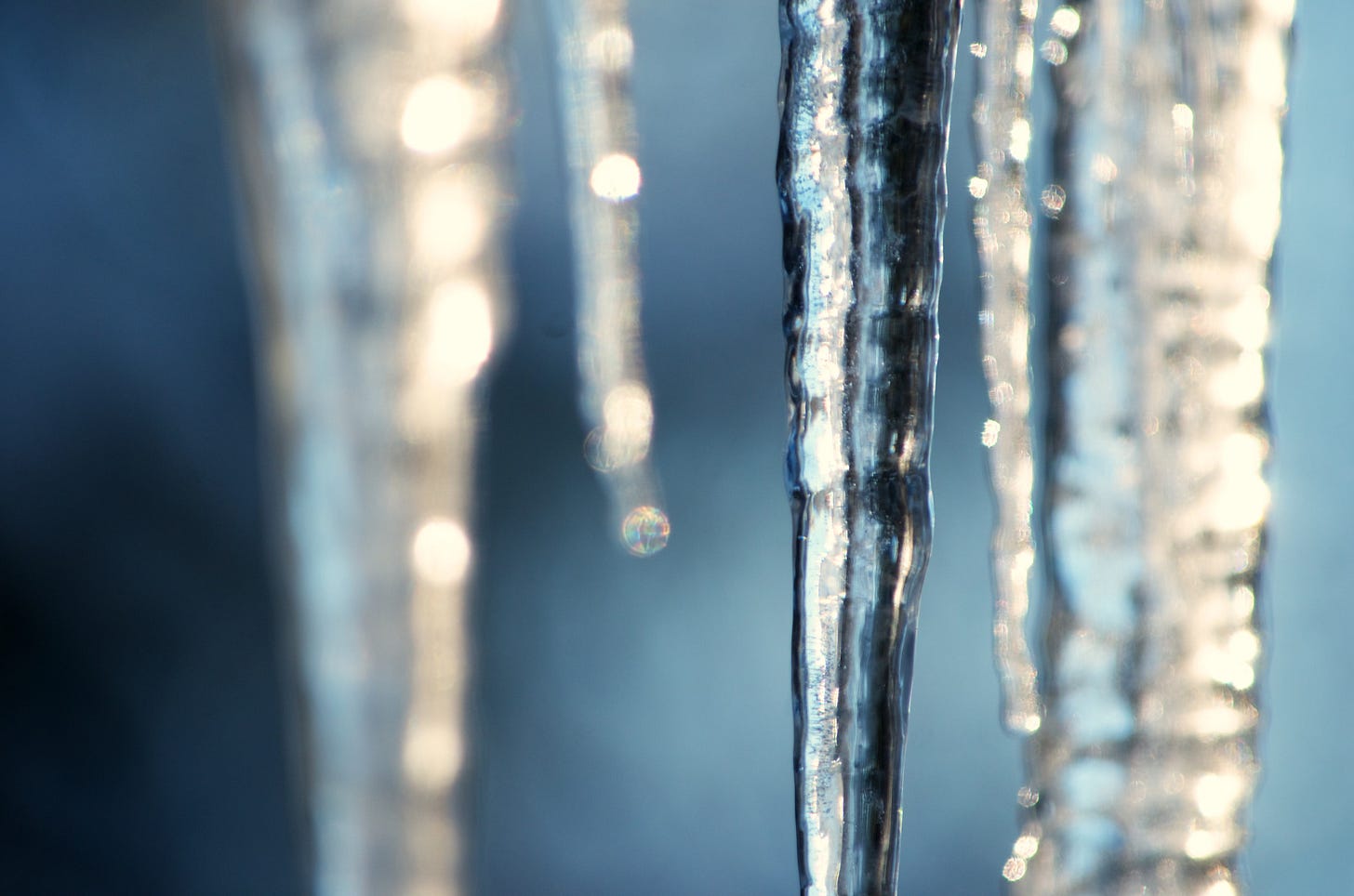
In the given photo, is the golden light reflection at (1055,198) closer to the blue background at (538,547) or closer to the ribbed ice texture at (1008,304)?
the ribbed ice texture at (1008,304)

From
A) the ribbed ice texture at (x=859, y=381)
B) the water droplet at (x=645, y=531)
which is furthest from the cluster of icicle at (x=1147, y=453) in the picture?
the water droplet at (x=645, y=531)

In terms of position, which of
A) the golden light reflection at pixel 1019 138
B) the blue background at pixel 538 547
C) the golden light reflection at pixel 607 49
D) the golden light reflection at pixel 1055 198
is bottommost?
the blue background at pixel 538 547

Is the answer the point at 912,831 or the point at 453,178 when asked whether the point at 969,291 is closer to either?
the point at 912,831

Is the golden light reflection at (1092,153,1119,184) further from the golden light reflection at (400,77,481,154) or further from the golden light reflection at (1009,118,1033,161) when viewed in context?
the golden light reflection at (400,77,481,154)

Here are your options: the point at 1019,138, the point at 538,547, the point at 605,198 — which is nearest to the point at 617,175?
the point at 605,198

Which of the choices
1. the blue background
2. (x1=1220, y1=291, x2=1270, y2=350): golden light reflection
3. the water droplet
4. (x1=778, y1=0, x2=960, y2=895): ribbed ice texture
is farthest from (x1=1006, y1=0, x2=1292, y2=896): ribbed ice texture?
the blue background

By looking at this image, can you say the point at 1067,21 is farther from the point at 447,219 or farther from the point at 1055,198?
the point at 447,219
